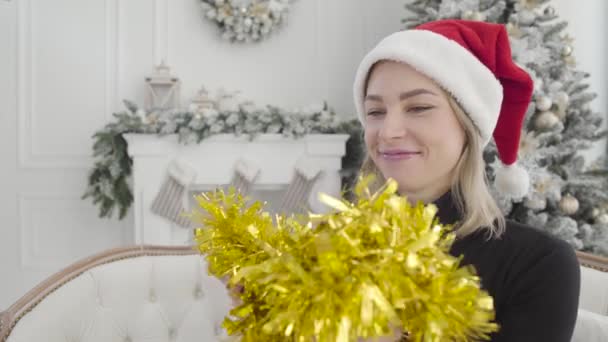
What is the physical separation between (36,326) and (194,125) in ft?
6.21

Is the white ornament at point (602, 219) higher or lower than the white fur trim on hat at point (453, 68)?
lower

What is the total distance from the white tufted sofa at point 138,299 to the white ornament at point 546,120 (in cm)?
128

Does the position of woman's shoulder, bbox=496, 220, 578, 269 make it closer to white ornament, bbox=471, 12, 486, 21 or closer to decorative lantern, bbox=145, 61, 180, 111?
white ornament, bbox=471, 12, 486, 21

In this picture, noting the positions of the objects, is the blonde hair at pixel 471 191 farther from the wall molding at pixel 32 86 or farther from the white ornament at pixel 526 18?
the wall molding at pixel 32 86

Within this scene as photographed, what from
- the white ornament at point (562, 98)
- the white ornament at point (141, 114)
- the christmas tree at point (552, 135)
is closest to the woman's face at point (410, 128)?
the christmas tree at point (552, 135)

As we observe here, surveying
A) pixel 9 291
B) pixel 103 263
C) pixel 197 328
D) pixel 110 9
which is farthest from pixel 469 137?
pixel 9 291

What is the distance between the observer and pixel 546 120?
248 cm

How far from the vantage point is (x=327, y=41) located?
365 cm

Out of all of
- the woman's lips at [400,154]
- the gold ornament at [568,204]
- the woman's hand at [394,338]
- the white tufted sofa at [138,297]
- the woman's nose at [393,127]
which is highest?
the woman's nose at [393,127]

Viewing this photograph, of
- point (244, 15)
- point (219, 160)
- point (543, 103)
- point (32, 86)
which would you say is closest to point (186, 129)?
point (219, 160)

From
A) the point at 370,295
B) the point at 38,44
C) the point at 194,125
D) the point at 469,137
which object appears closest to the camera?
the point at 370,295

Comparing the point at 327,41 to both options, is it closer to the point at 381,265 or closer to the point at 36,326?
the point at 36,326

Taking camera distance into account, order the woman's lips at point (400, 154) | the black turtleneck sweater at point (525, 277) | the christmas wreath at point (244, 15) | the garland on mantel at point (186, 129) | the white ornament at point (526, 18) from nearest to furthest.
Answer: the black turtleneck sweater at point (525, 277)
the woman's lips at point (400, 154)
the white ornament at point (526, 18)
the garland on mantel at point (186, 129)
the christmas wreath at point (244, 15)

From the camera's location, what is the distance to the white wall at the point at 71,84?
3.47 metres
